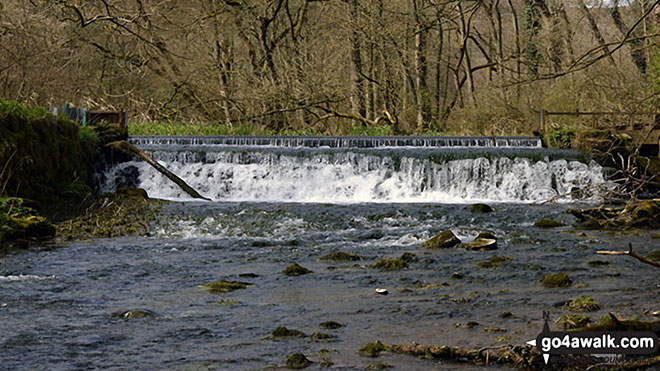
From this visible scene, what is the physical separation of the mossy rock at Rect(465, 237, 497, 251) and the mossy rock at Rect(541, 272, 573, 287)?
2480 mm

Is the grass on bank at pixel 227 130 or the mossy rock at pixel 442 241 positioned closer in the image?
the mossy rock at pixel 442 241

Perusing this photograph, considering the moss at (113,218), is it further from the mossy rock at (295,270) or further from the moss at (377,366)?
the moss at (377,366)

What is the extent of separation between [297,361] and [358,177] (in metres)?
13.8

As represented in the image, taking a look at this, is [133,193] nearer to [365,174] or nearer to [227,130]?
[365,174]

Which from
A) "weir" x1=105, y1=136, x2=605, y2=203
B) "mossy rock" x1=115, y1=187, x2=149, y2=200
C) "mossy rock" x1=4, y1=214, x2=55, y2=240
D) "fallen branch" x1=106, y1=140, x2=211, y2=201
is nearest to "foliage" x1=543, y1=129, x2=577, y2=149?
"weir" x1=105, y1=136, x2=605, y2=203

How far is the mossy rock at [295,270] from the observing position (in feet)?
31.0

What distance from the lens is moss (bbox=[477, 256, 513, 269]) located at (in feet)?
31.7

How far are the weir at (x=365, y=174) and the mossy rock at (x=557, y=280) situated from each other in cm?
949

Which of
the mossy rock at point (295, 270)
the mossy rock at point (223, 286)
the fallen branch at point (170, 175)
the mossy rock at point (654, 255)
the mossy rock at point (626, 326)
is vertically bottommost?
the mossy rock at point (223, 286)

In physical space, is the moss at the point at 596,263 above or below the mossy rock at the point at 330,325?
above

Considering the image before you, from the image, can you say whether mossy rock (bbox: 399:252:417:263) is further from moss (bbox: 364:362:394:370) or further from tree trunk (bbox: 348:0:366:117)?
tree trunk (bbox: 348:0:366:117)

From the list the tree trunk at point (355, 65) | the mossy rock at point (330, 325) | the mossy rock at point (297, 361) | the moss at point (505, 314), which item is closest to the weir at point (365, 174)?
the tree trunk at point (355, 65)

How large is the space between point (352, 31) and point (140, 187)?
43.3 ft

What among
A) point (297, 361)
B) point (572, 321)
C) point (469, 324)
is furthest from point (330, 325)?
point (572, 321)
